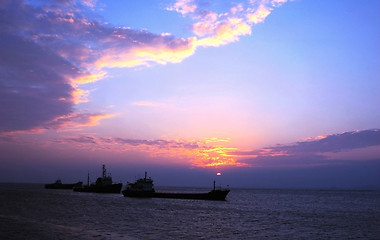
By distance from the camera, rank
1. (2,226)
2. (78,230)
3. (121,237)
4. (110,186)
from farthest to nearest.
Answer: (110,186), (2,226), (78,230), (121,237)

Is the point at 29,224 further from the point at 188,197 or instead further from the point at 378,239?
the point at 188,197

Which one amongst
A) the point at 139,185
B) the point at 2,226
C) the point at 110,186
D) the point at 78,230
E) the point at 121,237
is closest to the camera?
the point at 121,237

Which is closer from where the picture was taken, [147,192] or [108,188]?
[147,192]

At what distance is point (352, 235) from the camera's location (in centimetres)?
4225

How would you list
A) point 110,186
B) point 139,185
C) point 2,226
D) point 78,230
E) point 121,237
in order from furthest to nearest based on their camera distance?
point 110,186
point 139,185
point 2,226
point 78,230
point 121,237

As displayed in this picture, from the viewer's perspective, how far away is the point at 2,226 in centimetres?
4006

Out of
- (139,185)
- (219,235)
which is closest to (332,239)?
(219,235)

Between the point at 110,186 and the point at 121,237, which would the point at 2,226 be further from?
the point at 110,186

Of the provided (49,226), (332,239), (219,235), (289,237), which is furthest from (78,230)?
(332,239)

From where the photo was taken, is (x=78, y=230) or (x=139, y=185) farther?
(x=139, y=185)

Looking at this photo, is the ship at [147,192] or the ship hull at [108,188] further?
the ship hull at [108,188]

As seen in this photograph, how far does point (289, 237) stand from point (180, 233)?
12346 mm

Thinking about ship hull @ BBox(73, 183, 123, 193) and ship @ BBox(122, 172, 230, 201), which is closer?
ship @ BBox(122, 172, 230, 201)

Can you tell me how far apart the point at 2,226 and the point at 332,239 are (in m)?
38.5
